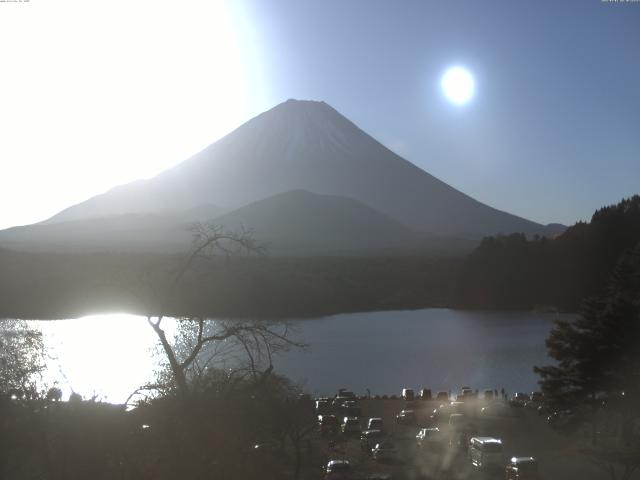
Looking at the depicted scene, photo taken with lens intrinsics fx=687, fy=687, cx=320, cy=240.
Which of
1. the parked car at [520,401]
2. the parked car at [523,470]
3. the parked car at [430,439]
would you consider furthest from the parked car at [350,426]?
the parked car at [520,401]

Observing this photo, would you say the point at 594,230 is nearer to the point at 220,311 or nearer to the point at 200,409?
the point at 220,311

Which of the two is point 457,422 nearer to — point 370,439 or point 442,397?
point 370,439

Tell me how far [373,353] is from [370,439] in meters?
17.5

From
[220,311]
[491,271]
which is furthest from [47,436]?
[491,271]

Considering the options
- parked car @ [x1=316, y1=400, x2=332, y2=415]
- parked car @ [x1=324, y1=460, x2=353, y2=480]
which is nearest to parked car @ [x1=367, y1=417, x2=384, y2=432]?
parked car @ [x1=316, y1=400, x2=332, y2=415]

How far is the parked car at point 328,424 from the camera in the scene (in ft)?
41.4

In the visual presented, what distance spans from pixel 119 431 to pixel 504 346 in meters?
28.7

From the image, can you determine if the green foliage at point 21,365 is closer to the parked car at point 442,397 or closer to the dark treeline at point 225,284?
the dark treeline at point 225,284

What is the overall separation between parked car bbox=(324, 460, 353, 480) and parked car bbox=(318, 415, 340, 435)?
3.74 meters

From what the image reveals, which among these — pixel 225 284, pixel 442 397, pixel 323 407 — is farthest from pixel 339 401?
pixel 225 284

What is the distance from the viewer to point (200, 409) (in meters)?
3.93

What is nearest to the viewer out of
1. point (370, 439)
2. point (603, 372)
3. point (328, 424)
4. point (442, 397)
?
point (603, 372)

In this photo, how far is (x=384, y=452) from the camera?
404 inches

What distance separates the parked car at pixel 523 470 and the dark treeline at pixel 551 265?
35961 millimetres
